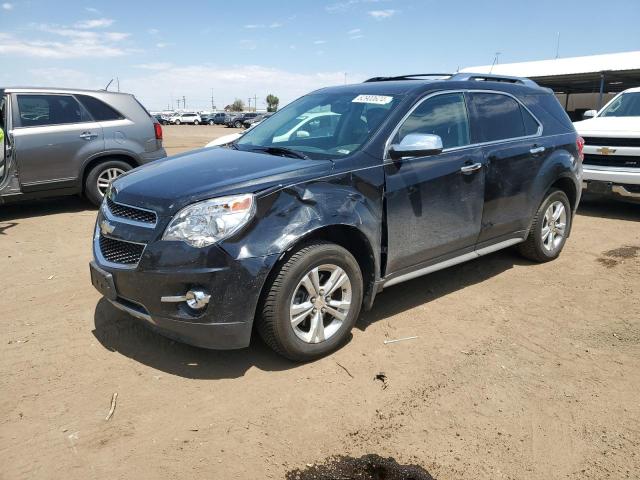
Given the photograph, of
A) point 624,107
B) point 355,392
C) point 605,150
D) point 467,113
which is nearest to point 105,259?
point 355,392

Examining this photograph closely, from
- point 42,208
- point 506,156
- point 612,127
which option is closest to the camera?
point 506,156

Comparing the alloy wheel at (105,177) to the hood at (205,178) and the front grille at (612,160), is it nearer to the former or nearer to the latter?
the hood at (205,178)

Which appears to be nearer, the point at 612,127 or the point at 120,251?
the point at 120,251

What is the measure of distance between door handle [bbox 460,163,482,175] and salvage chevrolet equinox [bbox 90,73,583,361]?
0.6 inches

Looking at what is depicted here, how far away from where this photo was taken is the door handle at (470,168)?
13.9ft

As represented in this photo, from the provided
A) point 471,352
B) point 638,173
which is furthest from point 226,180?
point 638,173

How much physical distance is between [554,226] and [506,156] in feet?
4.39

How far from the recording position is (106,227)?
3510mm

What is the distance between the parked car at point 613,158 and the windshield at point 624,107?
514mm

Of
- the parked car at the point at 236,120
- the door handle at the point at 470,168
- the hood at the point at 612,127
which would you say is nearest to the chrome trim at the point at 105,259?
the door handle at the point at 470,168

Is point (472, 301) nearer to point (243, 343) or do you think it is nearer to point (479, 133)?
point (479, 133)

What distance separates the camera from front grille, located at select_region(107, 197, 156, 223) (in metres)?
3.24

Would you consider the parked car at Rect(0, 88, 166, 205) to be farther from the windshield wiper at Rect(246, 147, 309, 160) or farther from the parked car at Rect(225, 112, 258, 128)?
the parked car at Rect(225, 112, 258, 128)

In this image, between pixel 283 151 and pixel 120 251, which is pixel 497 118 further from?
pixel 120 251
